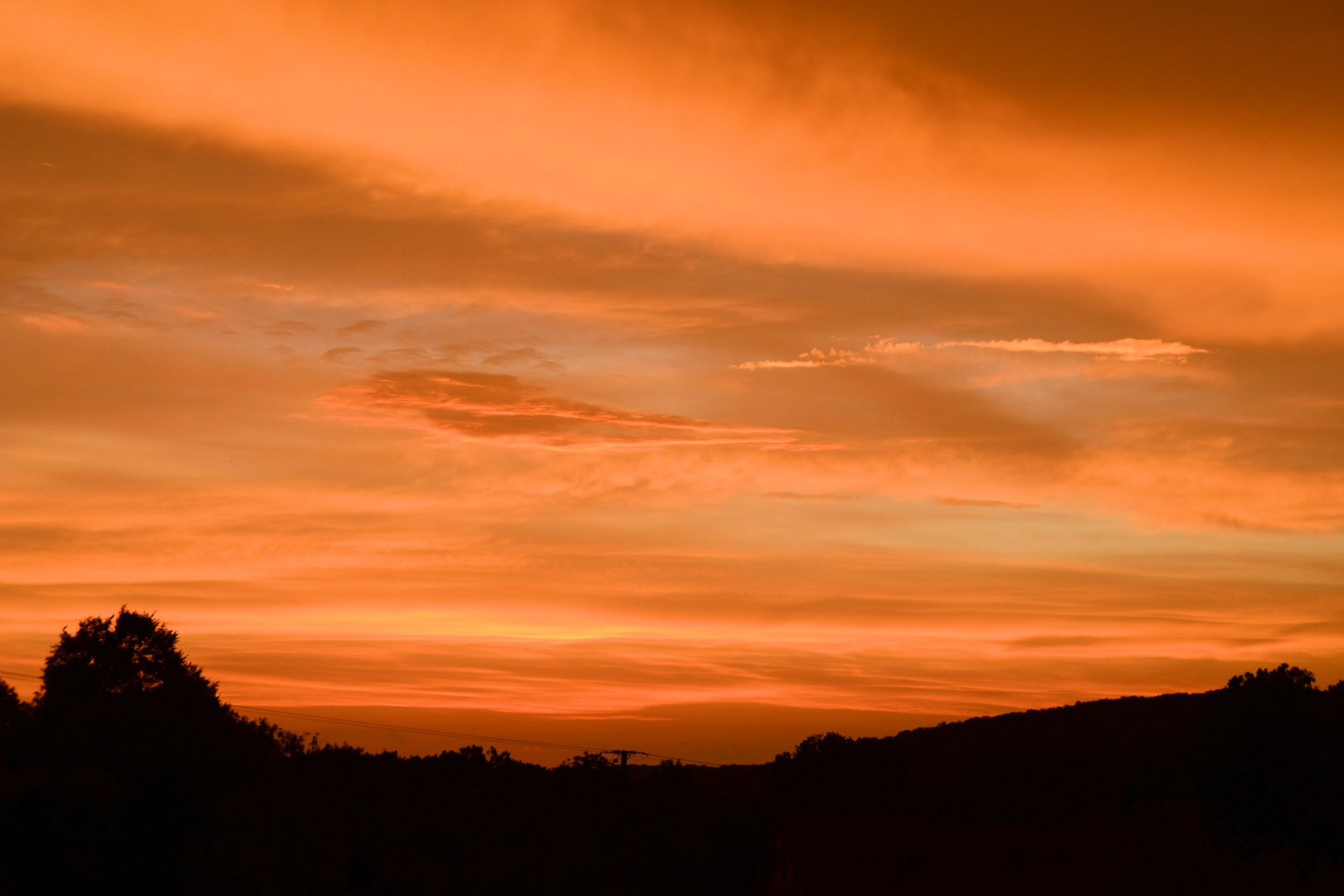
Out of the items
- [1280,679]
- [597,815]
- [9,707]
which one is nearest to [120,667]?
[9,707]

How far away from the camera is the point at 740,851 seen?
80188 mm

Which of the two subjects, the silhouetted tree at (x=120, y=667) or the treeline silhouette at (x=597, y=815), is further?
the silhouetted tree at (x=120, y=667)

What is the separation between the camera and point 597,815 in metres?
103

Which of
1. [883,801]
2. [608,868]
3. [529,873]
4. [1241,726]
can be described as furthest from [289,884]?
[883,801]

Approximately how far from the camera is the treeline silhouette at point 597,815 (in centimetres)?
4872

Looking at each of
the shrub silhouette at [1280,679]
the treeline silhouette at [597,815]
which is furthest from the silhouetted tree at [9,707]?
the shrub silhouette at [1280,679]

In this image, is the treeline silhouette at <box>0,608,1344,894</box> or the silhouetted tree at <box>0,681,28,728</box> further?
the silhouetted tree at <box>0,681,28,728</box>

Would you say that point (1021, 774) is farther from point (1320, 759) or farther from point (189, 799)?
point (189, 799)

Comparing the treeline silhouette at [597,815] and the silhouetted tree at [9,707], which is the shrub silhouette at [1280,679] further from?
the silhouetted tree at [9,707]

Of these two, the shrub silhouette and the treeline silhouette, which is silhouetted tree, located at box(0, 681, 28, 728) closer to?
the treeline silhouette

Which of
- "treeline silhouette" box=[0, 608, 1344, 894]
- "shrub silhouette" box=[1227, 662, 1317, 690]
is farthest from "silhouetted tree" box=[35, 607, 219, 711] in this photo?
"shrub silhouette" box=[1227, 662, 1317, 690]

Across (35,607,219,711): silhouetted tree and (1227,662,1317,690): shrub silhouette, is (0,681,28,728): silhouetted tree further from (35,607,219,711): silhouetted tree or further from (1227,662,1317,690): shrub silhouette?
(1227,662,1317,690): shrub silhouette

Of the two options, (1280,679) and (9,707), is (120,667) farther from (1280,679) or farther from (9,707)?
(1280,679)

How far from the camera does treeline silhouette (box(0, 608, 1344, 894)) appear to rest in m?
48.7
